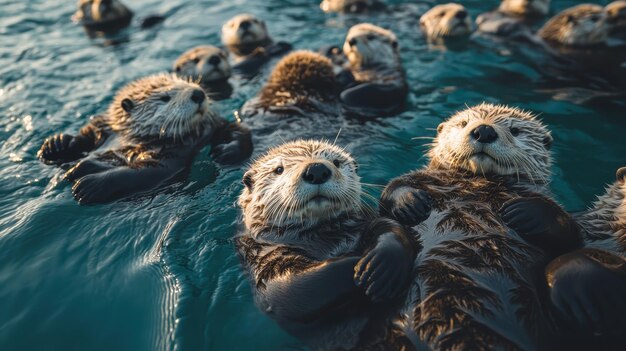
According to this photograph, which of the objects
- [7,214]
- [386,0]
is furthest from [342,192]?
[386,0]

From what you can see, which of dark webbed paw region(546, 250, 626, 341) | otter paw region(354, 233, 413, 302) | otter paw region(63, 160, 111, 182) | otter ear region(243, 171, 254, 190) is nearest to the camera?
dark webbed paw region(546, 250, 626, 341)

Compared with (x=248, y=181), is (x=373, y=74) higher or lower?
lower

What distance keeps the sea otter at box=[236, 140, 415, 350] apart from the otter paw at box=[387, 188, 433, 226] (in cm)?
20

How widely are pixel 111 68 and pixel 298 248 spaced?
7.20 meters

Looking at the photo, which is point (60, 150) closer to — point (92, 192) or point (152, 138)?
point (152, 138)

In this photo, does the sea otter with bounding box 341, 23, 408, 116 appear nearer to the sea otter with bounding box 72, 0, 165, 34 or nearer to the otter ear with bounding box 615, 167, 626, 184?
the otter ear with bounding box 615, 167, 626, 184

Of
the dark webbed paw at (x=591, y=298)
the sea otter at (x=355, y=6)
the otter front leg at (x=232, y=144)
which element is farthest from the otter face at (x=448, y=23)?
the dark webbed paw at (x=591, y=298)

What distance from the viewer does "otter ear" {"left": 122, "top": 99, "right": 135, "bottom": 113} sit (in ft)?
21.5

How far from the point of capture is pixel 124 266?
4.79 m

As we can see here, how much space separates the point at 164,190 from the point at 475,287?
354 cm

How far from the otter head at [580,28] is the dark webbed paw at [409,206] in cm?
681

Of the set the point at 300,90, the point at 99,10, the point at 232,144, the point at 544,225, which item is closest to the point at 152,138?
the point at 232,144

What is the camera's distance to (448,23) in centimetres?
1040

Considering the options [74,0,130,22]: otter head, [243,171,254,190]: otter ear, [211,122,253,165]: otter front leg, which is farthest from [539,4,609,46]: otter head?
[74,0,130,22]: otter head
